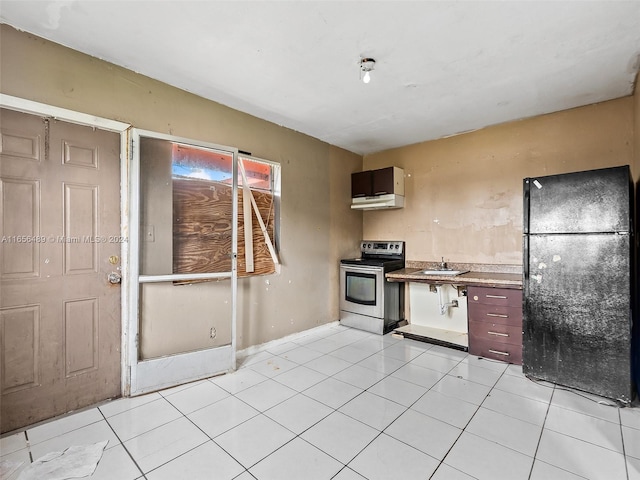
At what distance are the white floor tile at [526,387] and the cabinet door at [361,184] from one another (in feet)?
9.34

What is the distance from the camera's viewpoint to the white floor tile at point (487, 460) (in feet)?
5.37

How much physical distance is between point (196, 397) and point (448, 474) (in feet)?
6.28

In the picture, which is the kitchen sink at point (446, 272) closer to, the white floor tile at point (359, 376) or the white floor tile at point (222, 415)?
the white floor tile at point (359, 376)

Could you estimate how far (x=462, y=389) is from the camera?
2592 mm

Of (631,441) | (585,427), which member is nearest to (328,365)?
(585,427)

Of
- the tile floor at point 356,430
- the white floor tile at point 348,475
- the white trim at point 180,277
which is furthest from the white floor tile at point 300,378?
the white trim at point 180,277

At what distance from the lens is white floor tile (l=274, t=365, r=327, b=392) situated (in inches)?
105

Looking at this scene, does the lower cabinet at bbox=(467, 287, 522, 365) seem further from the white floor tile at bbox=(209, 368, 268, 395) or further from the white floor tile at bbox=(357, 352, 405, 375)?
the white floor tile at bbox=(209, 368, 268, 395)

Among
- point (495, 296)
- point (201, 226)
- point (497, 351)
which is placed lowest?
point (497, 351)

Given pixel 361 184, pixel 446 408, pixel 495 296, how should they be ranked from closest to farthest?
pixel 446 408, pixel 495 296, pixel 361 184

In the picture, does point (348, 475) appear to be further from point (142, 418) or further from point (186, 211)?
point (186, 211)

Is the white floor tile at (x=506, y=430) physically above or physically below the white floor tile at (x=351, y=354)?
above

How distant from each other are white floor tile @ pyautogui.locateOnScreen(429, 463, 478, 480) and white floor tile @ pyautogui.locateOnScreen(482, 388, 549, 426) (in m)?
0.82

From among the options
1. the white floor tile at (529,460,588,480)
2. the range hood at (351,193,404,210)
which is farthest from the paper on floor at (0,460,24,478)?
the range hood at (351,193,404,210)
